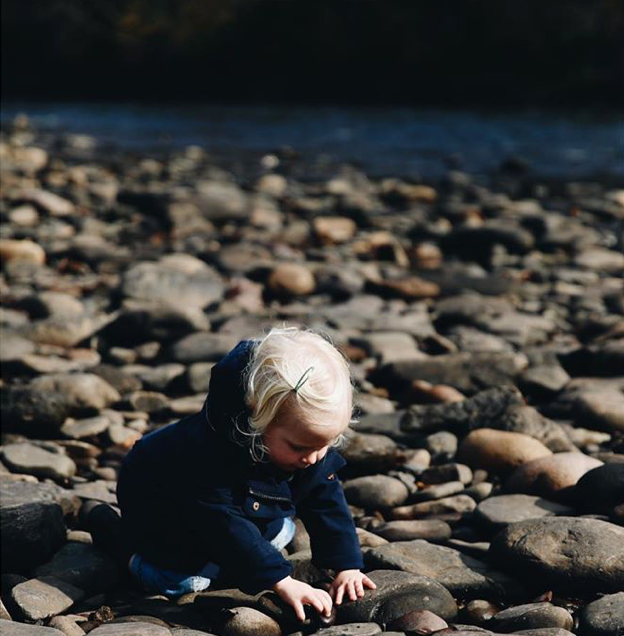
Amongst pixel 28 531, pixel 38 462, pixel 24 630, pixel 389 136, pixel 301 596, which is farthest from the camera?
pixel 389 136

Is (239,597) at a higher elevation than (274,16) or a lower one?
lower

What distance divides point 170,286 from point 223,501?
3.32m

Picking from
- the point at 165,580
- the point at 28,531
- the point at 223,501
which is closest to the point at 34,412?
the point at 28,531

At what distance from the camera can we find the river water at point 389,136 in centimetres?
1539

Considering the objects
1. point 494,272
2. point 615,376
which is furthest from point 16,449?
point 494,272

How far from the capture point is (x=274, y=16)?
4888 cm

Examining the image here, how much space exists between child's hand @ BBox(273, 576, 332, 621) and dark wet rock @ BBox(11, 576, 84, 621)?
0.52 meters

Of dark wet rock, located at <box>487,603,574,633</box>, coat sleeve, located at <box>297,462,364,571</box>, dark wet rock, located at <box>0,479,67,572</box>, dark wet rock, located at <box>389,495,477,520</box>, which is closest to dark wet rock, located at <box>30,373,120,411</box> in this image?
dark wet rock, located at <box>0,479,67,572</box>

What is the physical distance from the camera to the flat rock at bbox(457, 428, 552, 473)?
3.57 meters

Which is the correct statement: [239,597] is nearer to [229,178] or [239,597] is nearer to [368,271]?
[368,271]

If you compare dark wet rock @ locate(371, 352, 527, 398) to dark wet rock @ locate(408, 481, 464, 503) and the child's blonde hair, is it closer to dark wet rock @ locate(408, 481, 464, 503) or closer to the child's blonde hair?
dark wet rock @ locate(408, 481, 464, 503)

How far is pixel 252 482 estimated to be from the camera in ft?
8.84

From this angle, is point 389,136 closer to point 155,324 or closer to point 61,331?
point 155,324

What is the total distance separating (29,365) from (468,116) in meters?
25.5
